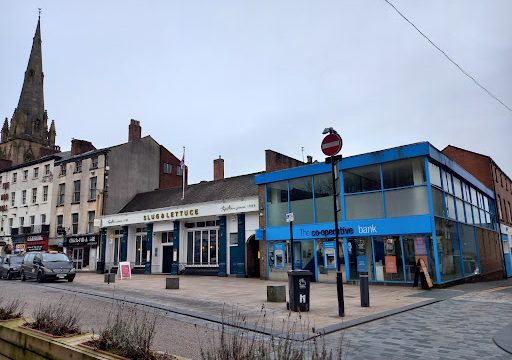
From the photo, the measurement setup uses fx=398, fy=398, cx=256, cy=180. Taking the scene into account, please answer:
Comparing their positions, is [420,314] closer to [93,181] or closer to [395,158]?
[395,158]

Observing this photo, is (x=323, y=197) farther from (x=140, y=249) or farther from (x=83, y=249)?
(x=83, y=249)

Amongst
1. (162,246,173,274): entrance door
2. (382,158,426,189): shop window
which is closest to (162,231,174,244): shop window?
(162,246,173,274): entrance door

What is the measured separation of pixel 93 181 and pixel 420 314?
3311 cm

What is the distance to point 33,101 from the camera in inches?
3263

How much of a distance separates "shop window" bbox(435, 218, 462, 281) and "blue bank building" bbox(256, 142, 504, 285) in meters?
0.02

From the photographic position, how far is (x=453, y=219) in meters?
20.4

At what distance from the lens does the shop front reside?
117ft

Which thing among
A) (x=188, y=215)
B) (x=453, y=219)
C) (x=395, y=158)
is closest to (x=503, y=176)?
(x=453, y=219)

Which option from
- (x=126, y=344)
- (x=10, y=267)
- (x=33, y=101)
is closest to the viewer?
(x=126, y=344)

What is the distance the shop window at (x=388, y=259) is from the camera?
18438 millimetres

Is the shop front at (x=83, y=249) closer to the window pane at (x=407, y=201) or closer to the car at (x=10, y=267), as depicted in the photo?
the car at (x=10, y=267)

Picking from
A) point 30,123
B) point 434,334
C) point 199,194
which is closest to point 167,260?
point 199,194

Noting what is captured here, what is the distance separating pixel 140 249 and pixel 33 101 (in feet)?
213

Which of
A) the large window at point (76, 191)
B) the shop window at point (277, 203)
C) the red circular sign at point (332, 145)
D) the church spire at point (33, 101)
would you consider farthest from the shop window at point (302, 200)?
the church spire at point (33, 101)
